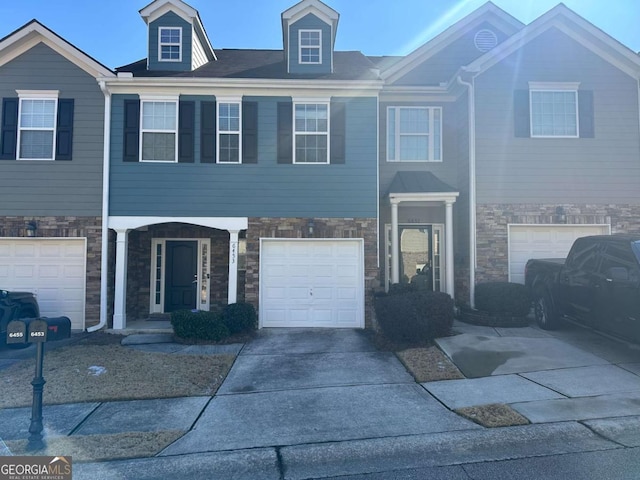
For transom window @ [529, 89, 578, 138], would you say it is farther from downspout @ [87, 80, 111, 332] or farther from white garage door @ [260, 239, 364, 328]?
downspout @ [87, 80, 111, 332]

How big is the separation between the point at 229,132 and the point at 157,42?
3.57m

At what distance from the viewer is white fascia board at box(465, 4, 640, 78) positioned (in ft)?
36.0

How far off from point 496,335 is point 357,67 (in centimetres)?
843

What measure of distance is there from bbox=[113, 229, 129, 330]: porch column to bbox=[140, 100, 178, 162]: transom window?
6.88 ft

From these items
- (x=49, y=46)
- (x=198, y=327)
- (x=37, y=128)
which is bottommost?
(x=198, y=327)

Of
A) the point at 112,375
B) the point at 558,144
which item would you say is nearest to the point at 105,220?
the point at 112,375

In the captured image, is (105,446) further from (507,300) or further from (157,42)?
(157,42)

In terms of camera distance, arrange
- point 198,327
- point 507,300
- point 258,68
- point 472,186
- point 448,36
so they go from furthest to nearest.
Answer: point 448,36 → point 258,68 → point 472,186 → point 507,300 → point 198,327

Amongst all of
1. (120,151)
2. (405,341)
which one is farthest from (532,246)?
(120,151)

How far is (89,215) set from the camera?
10.4m

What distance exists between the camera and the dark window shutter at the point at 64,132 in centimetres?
1043

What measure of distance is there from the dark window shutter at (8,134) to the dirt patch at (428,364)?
10513 millimetres

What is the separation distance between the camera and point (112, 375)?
6910 millimetres

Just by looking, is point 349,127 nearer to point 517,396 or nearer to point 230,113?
point 230,113
